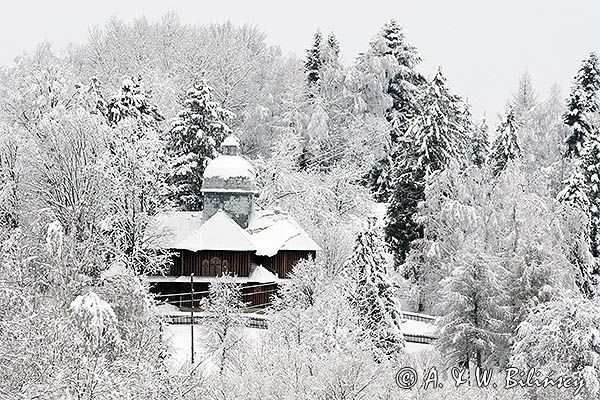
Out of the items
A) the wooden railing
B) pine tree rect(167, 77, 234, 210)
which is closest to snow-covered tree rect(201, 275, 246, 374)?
the wooden railing

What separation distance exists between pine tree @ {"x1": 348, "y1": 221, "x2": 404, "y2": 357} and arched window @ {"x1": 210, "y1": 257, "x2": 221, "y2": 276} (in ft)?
28.6

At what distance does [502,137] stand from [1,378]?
3319 cm

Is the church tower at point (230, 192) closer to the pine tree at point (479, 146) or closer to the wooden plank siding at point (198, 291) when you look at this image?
the wooden plank siding at point (198, 291)

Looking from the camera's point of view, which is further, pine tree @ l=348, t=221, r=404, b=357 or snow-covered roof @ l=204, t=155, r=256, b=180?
snow-covered roof @ l=204, t=155, r=256, b=180

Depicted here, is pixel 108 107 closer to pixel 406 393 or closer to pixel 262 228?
pixel 262 228

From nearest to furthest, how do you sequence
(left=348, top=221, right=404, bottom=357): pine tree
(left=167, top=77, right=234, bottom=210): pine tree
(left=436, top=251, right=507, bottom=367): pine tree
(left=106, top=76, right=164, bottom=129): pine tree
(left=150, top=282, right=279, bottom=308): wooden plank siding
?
(left=436, top=251, right=507, bottom=367): pine tree
(left=348, top=221, right=404, bottom=357): pine tree
(left=150, top=282, right=279, bottom=308): wooden plank siding
(left=106, top=76, right=164, bottom=129): pine tree
(left=167, top=77, right=234, bottom=210): pine tree

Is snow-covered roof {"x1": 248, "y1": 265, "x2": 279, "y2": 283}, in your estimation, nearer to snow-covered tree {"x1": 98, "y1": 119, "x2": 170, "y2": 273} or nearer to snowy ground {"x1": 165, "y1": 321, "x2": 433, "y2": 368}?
snowy ground {"x1": 165, "y1": 321, "x2": 433, "y2": 368}

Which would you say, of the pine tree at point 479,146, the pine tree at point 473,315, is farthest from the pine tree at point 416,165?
the pine tree at point 479,146

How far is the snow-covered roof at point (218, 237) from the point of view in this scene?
4081cm

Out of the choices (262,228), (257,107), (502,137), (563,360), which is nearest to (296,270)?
(262,228)

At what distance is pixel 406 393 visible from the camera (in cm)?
2348

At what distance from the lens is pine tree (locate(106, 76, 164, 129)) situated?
159 feet

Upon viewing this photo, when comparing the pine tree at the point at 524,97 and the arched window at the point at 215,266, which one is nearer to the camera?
the arched window at the point at 215,266

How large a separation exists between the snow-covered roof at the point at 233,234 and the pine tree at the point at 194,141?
239 inches
